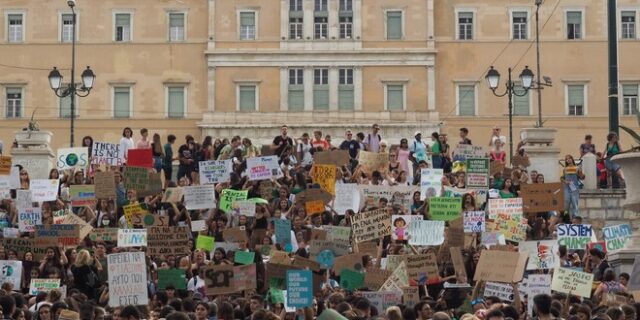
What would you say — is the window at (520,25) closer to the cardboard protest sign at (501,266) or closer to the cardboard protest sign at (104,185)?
the cardboard protest sign at (104,185)

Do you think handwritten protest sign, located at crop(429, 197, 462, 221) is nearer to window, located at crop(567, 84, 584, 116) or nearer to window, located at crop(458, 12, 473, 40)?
window, located at crop(567, 84, 584, 116)

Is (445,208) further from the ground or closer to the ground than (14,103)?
closer to the ground

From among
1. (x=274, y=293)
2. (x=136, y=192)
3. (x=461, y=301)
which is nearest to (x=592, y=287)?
(x=461, y=301)

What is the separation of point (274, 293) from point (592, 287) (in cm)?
397

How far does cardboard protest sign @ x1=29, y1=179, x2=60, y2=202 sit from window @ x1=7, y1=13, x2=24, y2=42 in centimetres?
4642

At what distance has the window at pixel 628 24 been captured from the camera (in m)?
77.1

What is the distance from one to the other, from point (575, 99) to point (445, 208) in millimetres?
47380

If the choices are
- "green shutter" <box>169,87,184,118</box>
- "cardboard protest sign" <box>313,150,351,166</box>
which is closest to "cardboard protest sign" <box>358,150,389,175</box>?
"cardboard protest sign" <box>313,150,351,166</box>

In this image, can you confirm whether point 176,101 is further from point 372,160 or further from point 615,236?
point 615,236

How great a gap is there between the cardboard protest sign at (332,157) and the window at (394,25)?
143 feet

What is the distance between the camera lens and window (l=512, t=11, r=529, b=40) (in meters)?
77.5

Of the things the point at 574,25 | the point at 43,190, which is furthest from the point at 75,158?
the point at 574,25

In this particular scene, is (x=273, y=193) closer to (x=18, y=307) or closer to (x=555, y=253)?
(x=555, y=253)

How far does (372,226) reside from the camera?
28.6m
